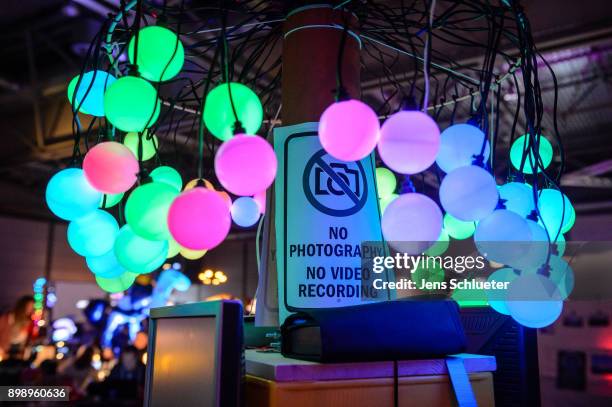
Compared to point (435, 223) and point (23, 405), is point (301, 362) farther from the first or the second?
point (23, 405)

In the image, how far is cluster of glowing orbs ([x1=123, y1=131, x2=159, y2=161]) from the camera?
1396 millimetres

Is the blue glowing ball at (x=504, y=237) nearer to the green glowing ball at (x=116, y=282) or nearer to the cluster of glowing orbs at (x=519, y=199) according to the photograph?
the cluster of glowing orbs at (x=519, y=199)

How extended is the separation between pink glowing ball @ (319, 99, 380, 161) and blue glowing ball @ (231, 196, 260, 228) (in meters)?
0.85

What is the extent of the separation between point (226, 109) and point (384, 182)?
0.96 m

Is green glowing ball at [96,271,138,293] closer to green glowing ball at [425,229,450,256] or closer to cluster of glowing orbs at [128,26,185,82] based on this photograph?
cluster of glowing orbs at [128,26,185,82]

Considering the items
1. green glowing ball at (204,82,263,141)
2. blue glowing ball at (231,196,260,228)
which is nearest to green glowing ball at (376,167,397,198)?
blue glowing ball at (231,196,260,228)

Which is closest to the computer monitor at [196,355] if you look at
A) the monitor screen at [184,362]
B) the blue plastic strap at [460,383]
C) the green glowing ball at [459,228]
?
the monitor screen at [184,362]

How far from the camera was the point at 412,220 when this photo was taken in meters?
0.92

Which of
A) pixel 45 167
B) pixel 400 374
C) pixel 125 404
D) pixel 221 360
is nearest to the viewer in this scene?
pixel 221 360

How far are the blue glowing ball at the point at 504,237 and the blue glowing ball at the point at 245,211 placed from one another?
0.85m

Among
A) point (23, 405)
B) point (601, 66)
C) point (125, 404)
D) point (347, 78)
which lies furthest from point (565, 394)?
point (347, 78)

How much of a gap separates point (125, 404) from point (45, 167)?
690cm

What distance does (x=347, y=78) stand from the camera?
1.37 m

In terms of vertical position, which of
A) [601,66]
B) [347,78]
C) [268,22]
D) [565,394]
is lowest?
[565,394]
